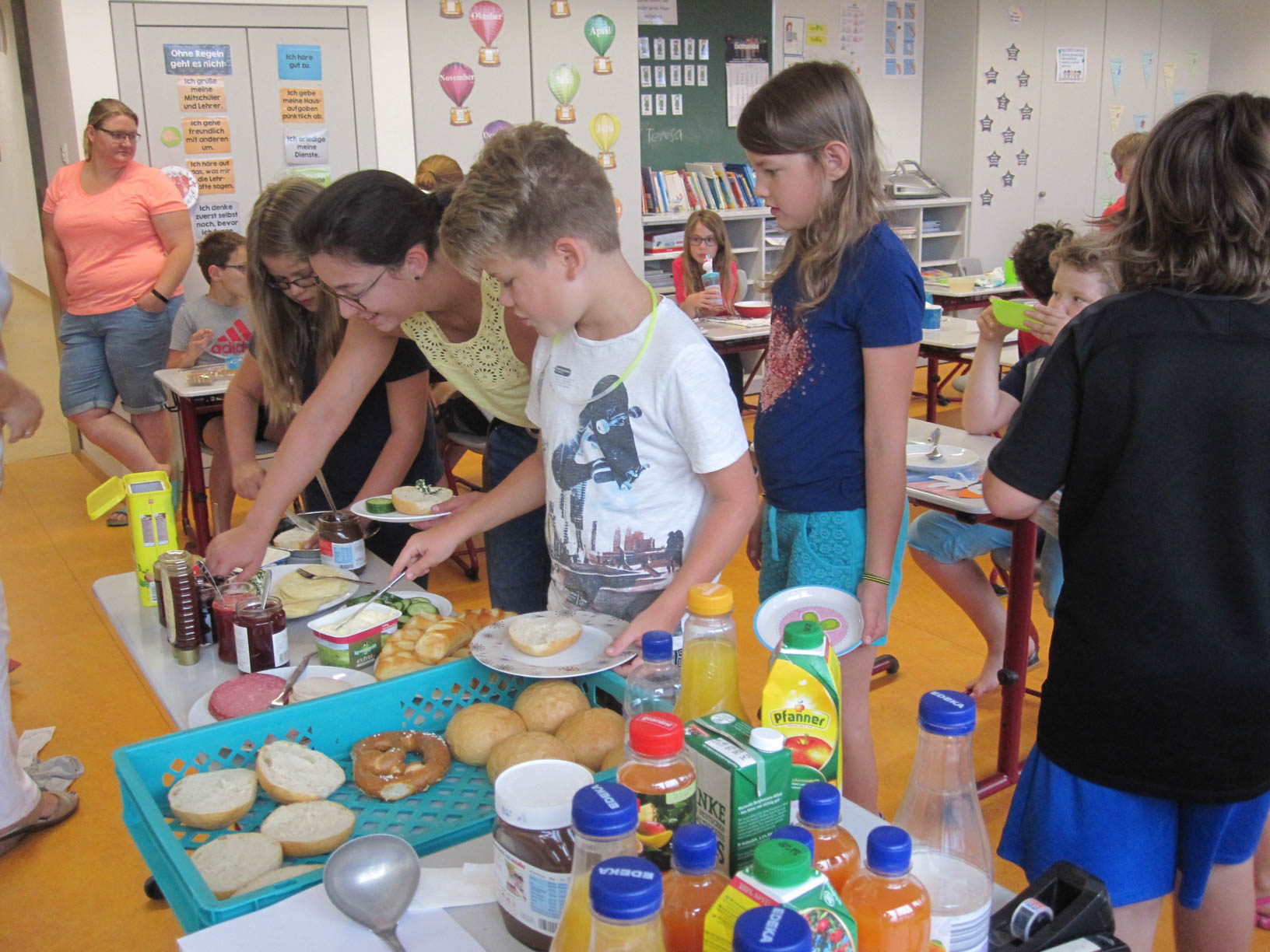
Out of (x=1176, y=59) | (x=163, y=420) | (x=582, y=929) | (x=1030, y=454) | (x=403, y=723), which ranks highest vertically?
(x=1176, y=59)

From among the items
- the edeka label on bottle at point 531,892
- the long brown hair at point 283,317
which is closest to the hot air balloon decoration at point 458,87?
the long brown hair at point 283,317

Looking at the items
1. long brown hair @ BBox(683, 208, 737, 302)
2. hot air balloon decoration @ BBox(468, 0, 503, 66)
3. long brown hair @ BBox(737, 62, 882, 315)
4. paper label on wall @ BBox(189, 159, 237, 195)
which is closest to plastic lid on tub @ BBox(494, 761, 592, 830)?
long brown hair @ BBox(737, 62, 882, 315)

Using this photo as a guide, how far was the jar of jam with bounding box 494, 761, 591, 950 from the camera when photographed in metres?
0.83

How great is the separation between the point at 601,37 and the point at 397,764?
5697mm

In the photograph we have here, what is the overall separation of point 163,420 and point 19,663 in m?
1.95

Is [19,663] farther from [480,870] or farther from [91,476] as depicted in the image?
[480,870]

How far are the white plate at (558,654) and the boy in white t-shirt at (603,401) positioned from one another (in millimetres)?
48

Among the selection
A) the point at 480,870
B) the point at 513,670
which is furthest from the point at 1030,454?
the point at 480,870

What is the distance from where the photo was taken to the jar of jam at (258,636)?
150 centimetres

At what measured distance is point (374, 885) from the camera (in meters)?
0.89

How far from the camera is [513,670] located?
4.30 feet

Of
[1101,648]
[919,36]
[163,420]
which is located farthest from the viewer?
[919,36]

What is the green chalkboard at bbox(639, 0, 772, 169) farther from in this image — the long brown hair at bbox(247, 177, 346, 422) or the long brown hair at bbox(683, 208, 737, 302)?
the long brown hair at bbox(247, 177, 346, 422)

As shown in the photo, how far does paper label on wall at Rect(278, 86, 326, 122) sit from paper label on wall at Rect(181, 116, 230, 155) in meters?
0.31
